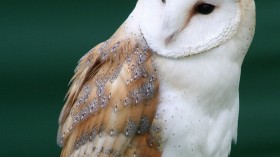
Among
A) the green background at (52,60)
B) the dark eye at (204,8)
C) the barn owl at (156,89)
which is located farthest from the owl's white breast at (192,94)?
the green background at (52,60)

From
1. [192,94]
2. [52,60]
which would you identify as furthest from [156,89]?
[52,60]

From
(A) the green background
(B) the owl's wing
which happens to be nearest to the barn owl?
(B) the owl's wing

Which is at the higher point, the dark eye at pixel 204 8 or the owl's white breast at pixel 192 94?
the dark eye at pixel 204 8

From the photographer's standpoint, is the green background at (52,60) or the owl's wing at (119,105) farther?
the green background at (52,60)

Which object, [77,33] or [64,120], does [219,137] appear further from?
[77,33]

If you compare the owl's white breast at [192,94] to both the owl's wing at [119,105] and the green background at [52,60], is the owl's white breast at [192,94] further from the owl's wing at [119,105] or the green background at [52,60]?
the green background at [52,60]

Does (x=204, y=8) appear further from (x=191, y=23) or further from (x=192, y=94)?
(x=192, y=94)

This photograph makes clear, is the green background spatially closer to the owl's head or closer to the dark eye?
the owl's head
